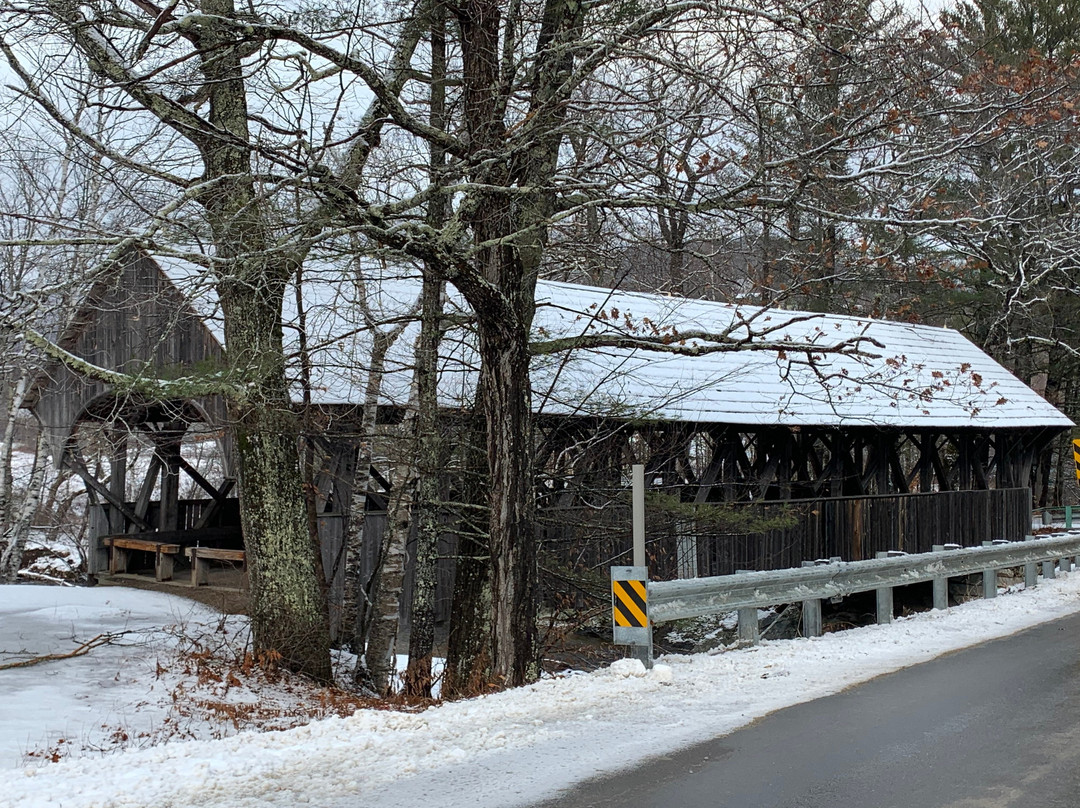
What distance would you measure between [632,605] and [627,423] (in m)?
2.95

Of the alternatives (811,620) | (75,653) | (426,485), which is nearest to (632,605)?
(811,620)

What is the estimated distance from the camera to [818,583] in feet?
31.2

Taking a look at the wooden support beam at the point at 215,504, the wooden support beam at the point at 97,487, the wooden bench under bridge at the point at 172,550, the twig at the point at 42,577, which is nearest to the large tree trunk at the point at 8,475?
the twig at the point at 42,577

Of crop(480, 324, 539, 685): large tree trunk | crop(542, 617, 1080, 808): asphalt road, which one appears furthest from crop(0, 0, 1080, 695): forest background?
crop(542, 617, 1080, 808): asphalt road

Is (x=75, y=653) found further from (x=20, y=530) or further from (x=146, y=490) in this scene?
(x=20, y=530)

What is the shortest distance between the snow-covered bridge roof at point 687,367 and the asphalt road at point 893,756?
2349mm

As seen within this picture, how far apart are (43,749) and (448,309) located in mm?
8083

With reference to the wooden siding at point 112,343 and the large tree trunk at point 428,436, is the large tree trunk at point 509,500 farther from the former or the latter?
the wooden siding at point 112,343

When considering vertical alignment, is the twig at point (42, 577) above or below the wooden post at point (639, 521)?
below

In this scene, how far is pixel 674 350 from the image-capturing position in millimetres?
8445

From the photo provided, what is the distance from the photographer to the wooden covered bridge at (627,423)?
33.9 ft

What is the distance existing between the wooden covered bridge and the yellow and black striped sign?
2062mm

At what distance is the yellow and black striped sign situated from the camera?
7.40 metres

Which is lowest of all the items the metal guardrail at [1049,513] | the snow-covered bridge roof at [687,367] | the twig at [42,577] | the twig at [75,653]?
the twig at [42,577]
